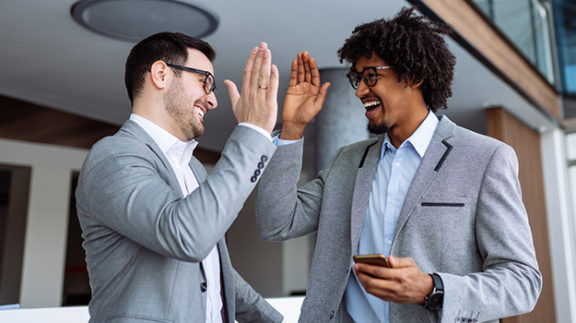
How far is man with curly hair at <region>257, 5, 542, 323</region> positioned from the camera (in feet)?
4.43

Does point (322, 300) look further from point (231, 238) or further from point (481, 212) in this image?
point (231, 238)

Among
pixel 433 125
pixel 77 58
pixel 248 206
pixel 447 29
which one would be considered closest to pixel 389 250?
pixel 433 125

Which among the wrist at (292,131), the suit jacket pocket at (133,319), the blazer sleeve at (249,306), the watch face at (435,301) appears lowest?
the blazer sleeve at (249,306)

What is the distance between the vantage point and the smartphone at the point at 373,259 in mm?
1217

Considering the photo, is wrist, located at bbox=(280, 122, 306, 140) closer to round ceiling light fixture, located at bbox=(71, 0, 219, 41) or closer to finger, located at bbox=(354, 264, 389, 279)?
Result: finger, located at bbox=(354, 264, 389, 279)

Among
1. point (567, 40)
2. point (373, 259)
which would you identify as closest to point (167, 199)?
point (373, 259)

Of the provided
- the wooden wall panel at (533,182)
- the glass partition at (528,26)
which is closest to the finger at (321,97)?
the glass partition at (528,26)

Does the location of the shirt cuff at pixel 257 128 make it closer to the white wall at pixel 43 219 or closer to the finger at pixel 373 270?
the finger at pixel 373 270

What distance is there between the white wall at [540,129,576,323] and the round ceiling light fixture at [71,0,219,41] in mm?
6499

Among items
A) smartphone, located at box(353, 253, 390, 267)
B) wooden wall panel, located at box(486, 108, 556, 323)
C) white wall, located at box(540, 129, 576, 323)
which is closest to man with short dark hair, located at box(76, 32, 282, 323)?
smartphone, located at box(353, 253, 390, 267)

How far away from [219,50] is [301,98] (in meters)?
3.69

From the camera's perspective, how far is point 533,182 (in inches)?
313

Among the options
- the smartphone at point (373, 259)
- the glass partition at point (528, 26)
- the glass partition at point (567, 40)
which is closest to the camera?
the smartphone at point (373, 259)

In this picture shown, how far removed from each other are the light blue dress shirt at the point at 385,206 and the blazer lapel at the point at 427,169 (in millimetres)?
53
